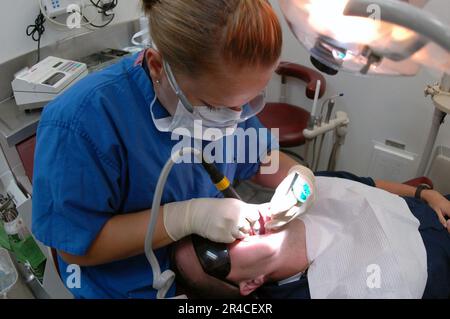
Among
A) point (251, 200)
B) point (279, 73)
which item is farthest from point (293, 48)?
point (251, 200)

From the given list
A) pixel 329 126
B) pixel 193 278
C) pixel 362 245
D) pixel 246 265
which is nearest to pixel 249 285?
pixel 246 265

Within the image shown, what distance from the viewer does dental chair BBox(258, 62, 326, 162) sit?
1.84m

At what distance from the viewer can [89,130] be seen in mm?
767

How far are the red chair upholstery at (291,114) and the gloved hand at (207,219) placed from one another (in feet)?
3.11

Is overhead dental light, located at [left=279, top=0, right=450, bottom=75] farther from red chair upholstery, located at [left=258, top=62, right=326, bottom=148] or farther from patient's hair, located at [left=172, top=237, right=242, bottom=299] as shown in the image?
red chair upholstery, located at [left=258, top=62, right=326, bottom=148]

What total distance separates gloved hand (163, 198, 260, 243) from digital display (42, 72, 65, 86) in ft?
2.86

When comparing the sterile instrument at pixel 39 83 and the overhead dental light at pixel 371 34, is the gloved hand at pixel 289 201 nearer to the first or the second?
the overhead dental light at pixel 371 34

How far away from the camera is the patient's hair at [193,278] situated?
3.13ft

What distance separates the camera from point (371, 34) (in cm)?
43

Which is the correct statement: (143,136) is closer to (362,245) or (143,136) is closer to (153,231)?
(153,231)

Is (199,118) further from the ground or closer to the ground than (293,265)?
further from the ground

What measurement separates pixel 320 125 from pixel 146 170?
1185 millimetres

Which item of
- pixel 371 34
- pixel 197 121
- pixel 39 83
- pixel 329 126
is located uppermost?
pixel 371 34

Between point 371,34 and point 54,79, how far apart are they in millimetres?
1356
